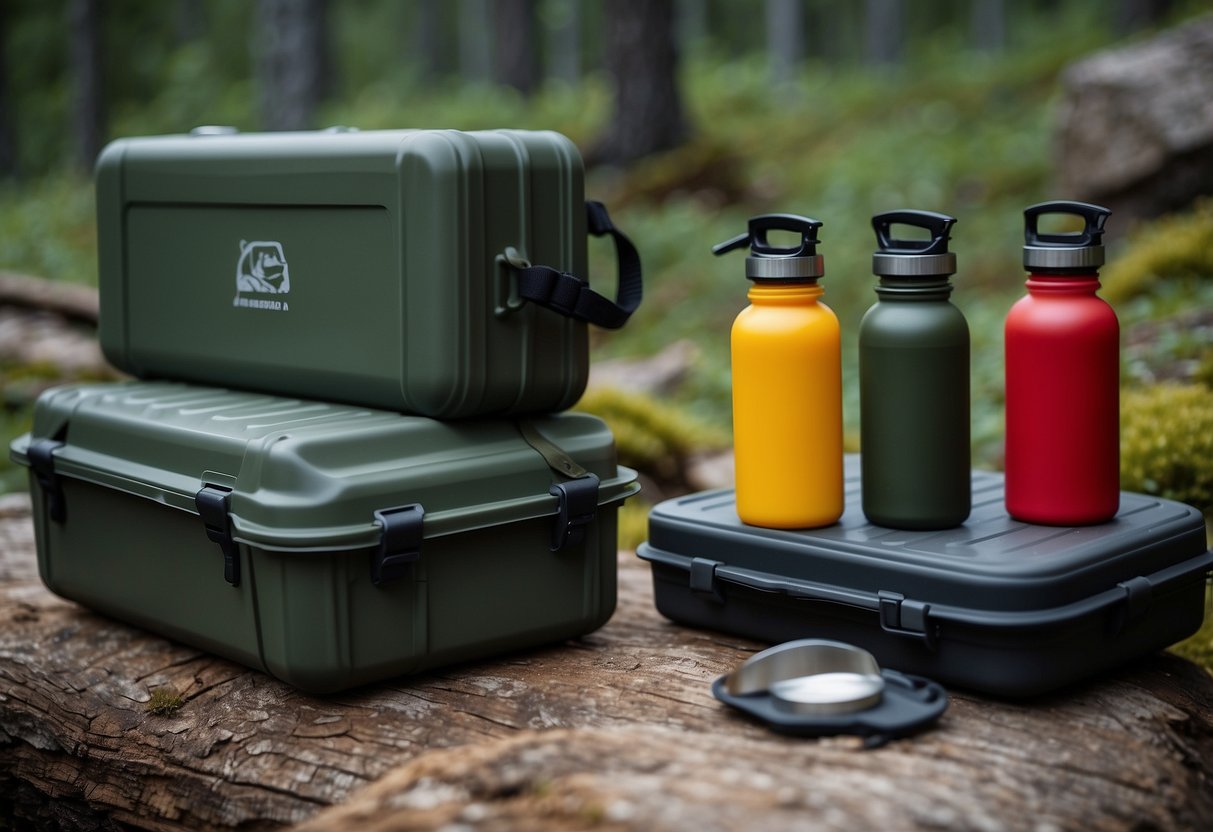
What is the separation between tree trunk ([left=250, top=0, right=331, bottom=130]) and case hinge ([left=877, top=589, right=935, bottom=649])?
7.81 m

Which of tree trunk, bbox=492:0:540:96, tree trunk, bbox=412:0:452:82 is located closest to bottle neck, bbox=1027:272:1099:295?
tree trunk, bbox=492:0:540:96

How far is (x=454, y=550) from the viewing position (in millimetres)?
2475

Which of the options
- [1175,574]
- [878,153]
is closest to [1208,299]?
[1175,574]

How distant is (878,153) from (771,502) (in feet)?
24.1

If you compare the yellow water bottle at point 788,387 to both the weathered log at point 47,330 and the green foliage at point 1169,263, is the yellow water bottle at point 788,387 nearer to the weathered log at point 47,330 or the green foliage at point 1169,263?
the green foliage at point 1169,263

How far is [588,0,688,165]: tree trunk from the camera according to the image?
9438 millimetres

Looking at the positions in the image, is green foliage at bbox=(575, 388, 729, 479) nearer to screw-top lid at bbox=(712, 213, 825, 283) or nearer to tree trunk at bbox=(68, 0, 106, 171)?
screw-top lid at bbox=(712, 213, 825, 283)

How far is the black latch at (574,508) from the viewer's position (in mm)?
2566

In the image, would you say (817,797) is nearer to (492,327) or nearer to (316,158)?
(492,327)

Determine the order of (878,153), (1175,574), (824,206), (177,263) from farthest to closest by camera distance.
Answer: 1. (878,153)
2. (824,206)
3. (177,263)
4. (1175,574)

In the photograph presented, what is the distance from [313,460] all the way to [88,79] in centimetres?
1613

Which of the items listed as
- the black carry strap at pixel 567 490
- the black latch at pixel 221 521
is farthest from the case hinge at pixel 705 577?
the black latch at pixel 221 521

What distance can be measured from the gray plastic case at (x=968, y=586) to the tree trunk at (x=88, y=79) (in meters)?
15.8

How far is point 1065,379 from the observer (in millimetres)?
2338
